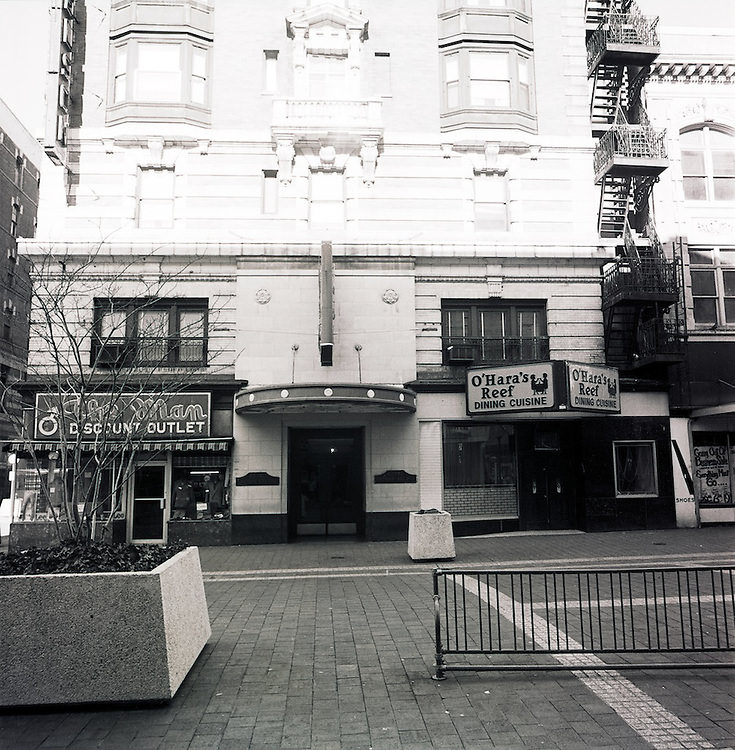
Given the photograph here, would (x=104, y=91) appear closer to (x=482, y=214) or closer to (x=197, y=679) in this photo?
(x=482, y=214)

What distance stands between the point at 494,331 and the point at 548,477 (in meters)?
4.61

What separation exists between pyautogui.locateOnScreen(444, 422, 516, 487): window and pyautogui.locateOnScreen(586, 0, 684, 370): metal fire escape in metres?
4.15

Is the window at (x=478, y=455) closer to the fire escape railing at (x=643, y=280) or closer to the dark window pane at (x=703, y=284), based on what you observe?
the fire escape railing at (x=643, y=280)

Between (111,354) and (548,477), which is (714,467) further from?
(111,354)

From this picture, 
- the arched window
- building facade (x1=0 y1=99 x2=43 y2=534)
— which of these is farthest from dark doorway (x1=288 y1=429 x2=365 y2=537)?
building facade (x1=0 y1=99 x2=43 y2=534)

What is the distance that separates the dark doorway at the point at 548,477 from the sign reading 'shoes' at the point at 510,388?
2.25 m

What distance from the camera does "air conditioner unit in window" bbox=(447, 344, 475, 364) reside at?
19.0 meters

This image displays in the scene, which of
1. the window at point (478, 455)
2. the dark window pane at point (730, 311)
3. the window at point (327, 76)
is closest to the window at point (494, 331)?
the window at point (478, 455)

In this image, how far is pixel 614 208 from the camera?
20.4m

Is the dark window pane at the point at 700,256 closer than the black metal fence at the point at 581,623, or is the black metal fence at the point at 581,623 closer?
the black metal fence at the point at 581,623

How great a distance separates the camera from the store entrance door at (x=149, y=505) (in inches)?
700

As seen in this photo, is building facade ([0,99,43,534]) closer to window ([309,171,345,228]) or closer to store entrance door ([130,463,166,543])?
store entrance door ([130,463,166,543])

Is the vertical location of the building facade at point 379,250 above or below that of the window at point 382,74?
below

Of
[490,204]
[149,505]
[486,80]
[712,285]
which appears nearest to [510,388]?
[490,204]
